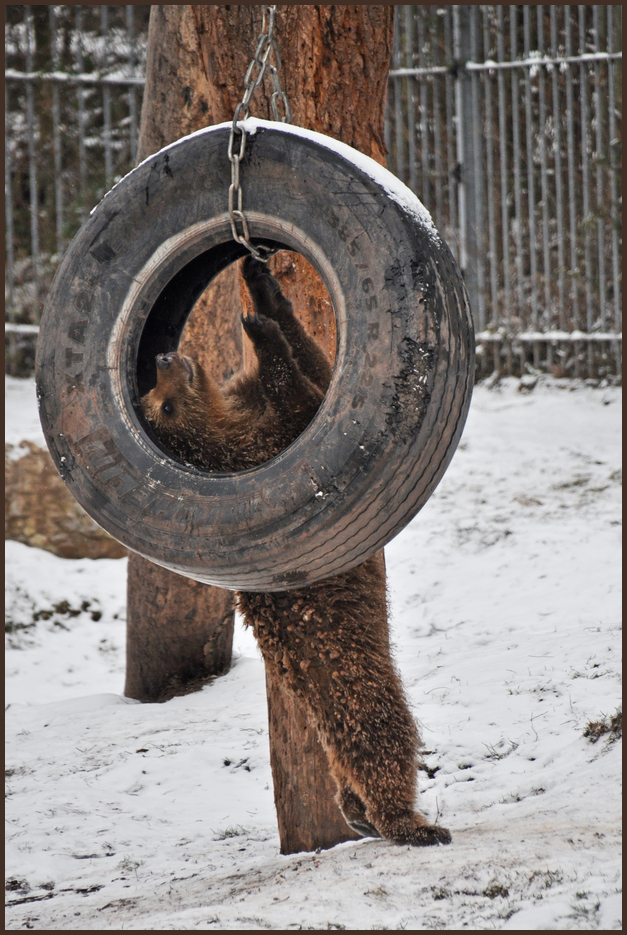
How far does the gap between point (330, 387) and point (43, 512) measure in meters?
5.45

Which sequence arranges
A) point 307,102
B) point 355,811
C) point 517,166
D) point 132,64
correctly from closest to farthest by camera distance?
point 355,811, point 307,102, point 132,64, point 517,166

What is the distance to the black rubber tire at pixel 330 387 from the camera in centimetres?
202

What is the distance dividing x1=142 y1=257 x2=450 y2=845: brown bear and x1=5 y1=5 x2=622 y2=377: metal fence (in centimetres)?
762

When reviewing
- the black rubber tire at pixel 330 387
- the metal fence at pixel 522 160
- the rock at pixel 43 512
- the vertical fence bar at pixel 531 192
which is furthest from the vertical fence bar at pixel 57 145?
the black rubber tire at pixel 330 387

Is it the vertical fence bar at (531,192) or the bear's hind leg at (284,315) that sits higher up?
the vertical fence bar at (531,192)

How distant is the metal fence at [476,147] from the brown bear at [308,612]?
25.0ft

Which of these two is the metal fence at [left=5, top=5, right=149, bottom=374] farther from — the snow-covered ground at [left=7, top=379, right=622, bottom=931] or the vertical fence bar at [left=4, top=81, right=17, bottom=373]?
the snow-covered ground at [left=7, top=379, right=622, bottom=931]

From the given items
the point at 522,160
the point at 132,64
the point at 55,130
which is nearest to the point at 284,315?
the point at 55,130

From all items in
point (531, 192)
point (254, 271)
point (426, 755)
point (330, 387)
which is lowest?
point (426, 755)

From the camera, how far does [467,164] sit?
10094 millimetres

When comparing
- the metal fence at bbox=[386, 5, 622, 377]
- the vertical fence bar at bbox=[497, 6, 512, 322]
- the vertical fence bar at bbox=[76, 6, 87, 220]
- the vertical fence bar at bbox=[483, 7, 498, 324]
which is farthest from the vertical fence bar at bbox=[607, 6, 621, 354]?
the vertical fence bar at bbox=[76, 6, 87, 220]

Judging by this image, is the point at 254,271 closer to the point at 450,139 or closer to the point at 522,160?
the point at 450,139

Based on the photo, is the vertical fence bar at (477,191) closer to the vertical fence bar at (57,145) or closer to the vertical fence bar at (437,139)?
the vertical fence bar at (437,139)

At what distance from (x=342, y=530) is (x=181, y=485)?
18.4 inches
